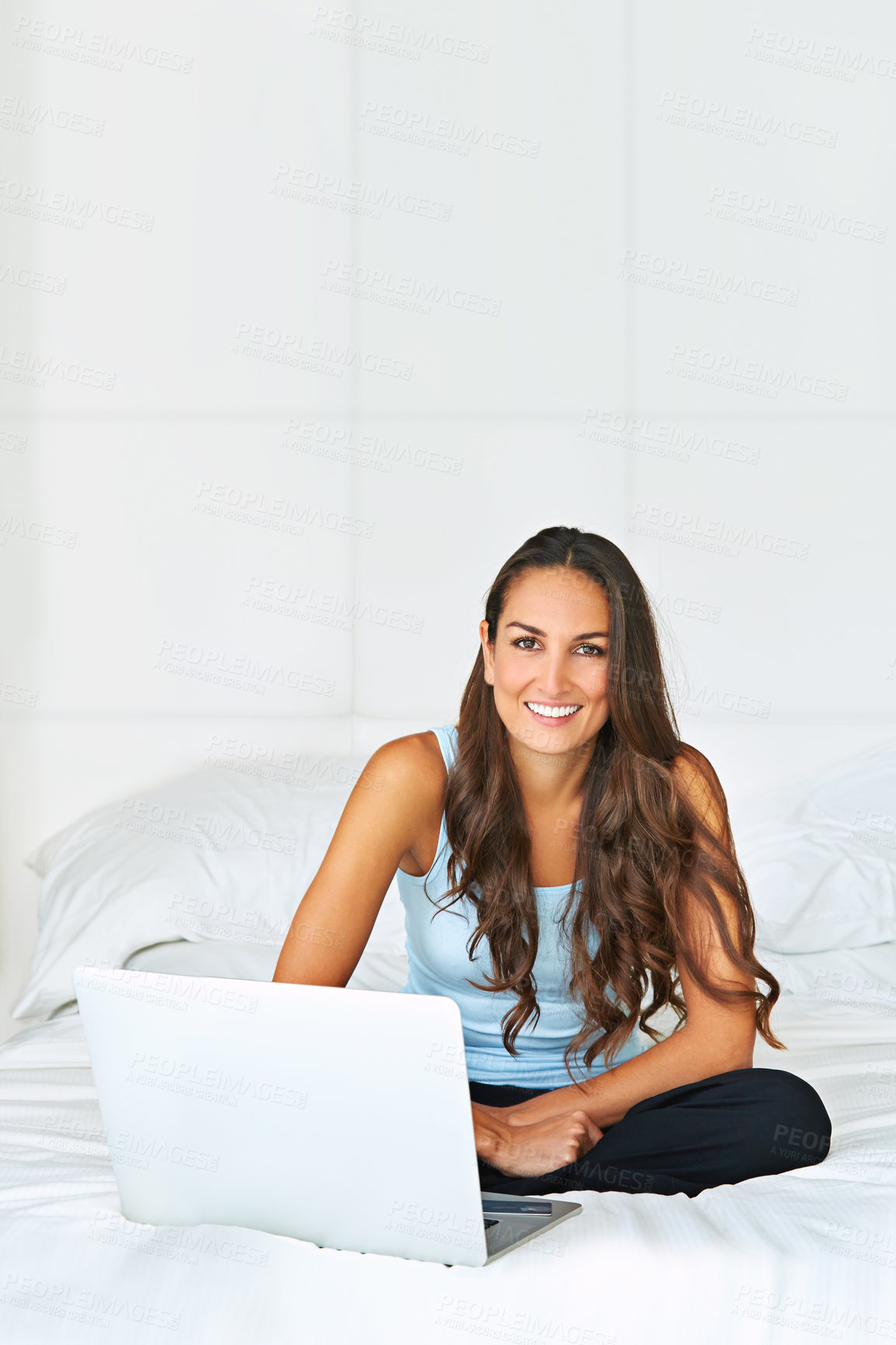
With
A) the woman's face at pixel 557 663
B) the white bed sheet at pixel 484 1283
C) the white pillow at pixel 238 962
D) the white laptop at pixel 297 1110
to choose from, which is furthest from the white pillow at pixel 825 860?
the white laptop at pixel 297 1110

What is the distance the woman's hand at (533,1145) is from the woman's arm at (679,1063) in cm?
5

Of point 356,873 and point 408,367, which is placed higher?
point 408,367

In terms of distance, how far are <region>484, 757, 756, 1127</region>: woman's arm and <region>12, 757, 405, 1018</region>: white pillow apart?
2.54 ft

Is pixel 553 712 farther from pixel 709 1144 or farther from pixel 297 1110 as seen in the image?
Answer: pixel 297 1110

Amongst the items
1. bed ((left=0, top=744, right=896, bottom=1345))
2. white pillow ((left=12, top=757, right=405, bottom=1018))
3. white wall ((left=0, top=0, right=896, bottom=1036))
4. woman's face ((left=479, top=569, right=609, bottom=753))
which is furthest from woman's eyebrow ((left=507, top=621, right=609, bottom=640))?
white wall ((left=0, top=0, right=896, bottom=1036))

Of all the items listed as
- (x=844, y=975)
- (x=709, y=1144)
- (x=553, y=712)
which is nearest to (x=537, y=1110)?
(x=709, y=1144)

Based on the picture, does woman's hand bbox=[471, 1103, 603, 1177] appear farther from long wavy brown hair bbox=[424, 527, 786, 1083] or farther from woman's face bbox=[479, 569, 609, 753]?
woman's face bbox=[479, 569, 609, 753]

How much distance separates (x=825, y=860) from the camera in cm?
223

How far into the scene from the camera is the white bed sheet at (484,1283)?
3.21 ft

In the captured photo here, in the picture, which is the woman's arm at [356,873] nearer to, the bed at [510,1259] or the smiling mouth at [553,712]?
the smiling mouth at [553,712]

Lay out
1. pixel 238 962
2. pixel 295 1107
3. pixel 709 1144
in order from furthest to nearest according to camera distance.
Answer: pixel 238 962 → pixel 709 1144 → pixel 295 1107

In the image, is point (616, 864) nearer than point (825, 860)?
Yes

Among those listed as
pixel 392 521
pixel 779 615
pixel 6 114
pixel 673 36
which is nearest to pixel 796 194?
pixel 673 36

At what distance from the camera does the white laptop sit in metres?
0.96
